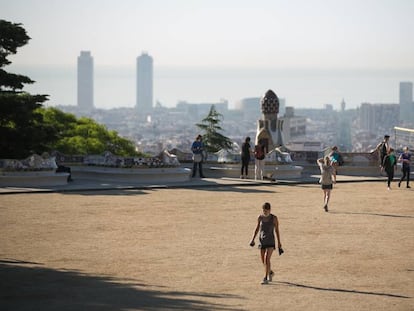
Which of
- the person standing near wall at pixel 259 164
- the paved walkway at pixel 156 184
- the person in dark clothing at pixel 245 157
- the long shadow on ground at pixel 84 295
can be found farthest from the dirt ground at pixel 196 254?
the person in dark clothing at pixel 245 157

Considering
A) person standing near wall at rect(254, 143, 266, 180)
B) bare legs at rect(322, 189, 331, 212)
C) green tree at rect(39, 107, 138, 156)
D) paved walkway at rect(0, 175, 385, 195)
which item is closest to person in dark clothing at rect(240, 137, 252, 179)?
person standing near wall at rect(254, 143, 266, 180)

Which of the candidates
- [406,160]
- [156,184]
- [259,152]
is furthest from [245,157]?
[406,160]

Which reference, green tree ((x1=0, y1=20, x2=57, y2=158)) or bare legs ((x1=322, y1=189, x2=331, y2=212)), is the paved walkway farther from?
bare legs ((x1=322, y1=189, x2=331, y2=212))

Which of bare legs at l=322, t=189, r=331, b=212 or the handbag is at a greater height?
the handbag

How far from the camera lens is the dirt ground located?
14188 millimetres

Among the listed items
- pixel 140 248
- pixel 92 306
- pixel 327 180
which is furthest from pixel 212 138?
pixel 92 306

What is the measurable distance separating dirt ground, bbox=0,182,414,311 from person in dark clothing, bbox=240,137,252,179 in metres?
6.10

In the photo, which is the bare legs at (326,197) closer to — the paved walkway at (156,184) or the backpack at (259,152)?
the paved walkway at (156,184)

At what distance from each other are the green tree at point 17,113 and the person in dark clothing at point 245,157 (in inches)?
290

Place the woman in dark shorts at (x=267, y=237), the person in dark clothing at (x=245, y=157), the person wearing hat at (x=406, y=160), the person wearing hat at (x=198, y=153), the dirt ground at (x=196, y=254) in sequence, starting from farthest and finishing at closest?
the person in dark clothing at (x=245, y=157)
the person wearing hat at (x=198, y=153)
the person wearing hat at (x=406, y=160)
the woman in dark shorts at (x=267, y=237)
the dirt ground at (x=196, y=254)

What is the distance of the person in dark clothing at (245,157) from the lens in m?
34.6

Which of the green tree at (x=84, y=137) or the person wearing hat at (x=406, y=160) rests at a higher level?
the green tree at (x=84, y=137)

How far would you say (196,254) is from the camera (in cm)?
1795

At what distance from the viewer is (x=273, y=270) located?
1634 cm
